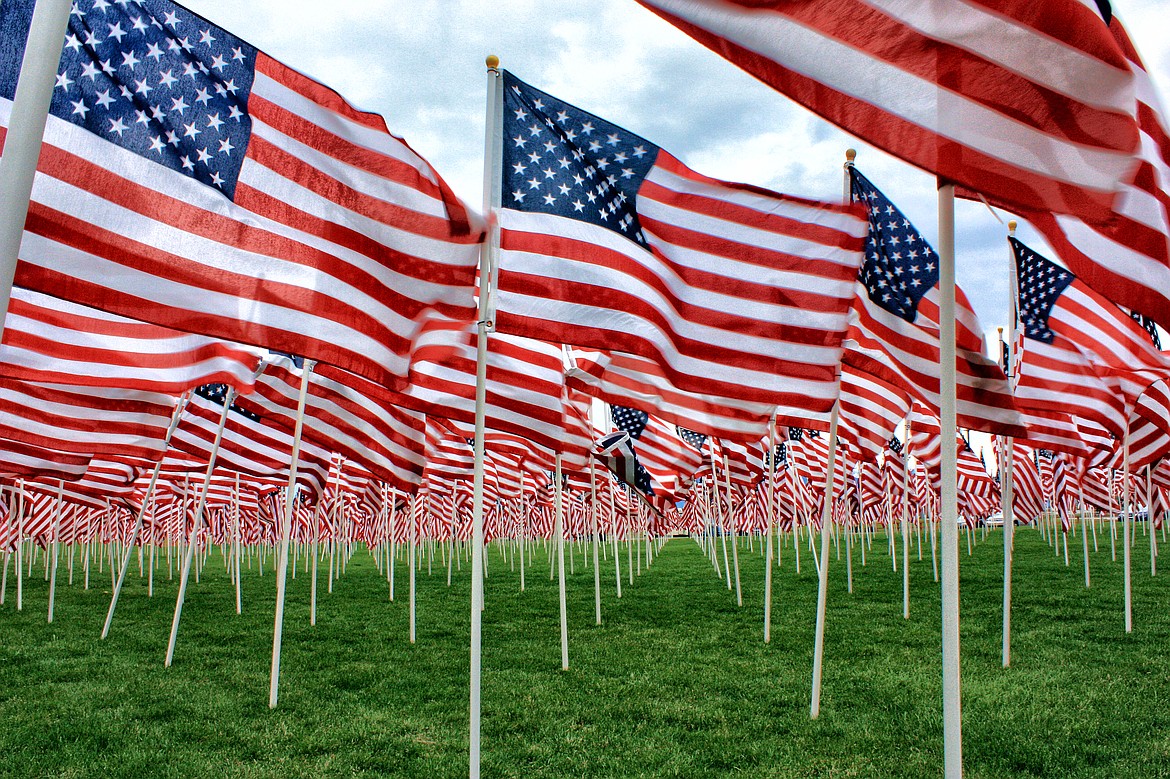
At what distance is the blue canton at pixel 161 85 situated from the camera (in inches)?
183

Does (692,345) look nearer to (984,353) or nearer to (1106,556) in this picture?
(984,353)

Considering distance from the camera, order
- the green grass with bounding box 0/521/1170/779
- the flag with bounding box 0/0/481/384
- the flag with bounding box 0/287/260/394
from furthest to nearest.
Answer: the flag with bounding box 0/287/260/394
the green grass with bounding box 0/521/1170/779
the flag with bounding box 0/0/481/384

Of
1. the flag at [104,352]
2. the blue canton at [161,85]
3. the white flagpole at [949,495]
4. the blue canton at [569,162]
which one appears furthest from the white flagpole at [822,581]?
the flag at [104,352]

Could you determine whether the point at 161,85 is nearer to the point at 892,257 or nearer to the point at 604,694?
the point at 892,257

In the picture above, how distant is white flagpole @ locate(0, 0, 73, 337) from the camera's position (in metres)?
2.64

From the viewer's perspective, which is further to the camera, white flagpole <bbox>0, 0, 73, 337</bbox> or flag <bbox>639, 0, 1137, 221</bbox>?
flag <bbox>639, 0, 1137, 221</bbox>

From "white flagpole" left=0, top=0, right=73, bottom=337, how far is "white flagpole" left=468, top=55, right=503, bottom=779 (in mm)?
3194

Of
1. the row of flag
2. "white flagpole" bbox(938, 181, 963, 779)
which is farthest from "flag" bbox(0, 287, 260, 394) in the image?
"white flagpole" bbox(938, 181, 963, 779)

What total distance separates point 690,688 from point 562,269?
543 cm

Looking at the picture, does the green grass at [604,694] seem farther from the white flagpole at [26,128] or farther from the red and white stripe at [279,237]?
the white flagpole at [26,128]

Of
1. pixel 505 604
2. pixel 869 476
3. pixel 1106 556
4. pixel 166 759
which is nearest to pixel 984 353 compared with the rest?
pixel 166 759

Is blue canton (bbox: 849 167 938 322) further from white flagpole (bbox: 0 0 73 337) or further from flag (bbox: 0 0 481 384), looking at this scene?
white flagpole (bbox: 0 0 73 337)

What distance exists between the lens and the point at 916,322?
8.09 metres

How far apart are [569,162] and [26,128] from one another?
16.0 ft
